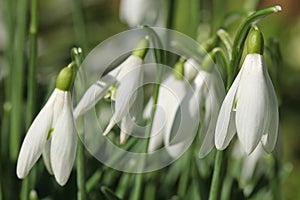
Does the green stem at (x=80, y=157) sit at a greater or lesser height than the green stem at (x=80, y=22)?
lesser

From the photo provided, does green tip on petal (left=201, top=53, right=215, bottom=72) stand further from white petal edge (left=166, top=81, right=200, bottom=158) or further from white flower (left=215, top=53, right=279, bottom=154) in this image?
white flower (left=215, top=53, right=279, bottom=154)

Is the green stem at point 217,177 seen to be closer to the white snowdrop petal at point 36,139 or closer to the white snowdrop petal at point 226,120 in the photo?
the white snowdrop petal at point 226,120

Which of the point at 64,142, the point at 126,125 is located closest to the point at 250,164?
the point at 126,125

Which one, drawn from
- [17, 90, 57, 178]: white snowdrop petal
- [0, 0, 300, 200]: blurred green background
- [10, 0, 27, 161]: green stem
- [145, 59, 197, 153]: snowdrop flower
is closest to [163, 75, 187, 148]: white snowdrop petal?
[145, 59, 197, 153]: snowdrop flower

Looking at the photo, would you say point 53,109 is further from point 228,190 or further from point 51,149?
point 228,190

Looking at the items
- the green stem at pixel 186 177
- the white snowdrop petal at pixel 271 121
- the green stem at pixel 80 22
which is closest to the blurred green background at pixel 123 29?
the green stem at pixel 80 22

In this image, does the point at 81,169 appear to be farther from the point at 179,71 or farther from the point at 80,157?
the point at 179,71

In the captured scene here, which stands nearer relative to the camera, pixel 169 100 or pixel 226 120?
pixel 226 120
